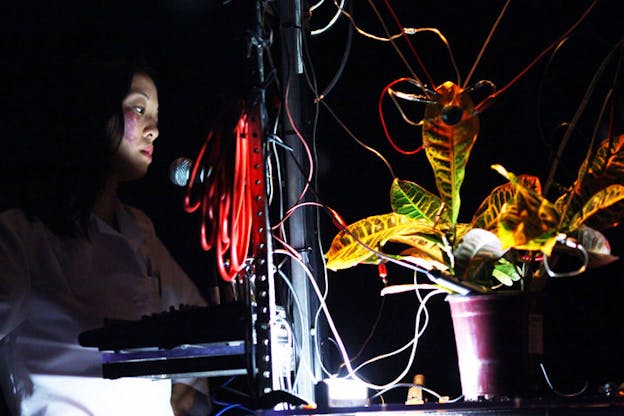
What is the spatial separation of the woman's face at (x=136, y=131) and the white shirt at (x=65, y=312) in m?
0.18

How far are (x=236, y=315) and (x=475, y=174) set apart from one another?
0.91 metres

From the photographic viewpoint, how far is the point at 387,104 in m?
2.16

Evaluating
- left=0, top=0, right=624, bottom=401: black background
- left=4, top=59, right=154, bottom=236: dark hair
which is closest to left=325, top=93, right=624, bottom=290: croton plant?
left=0, top=0, right=624, bottom=401: black background

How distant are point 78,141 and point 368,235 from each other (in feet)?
2.86

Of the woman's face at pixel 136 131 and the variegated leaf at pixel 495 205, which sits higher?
the woman's face at pixel 136 131

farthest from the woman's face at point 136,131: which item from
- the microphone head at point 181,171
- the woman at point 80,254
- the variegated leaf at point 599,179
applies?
the variegated leaf at point 599,179

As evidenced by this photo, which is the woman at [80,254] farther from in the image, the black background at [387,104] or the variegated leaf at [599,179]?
the variegated leaf at [599,179]

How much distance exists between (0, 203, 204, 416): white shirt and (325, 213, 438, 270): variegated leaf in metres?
0.60

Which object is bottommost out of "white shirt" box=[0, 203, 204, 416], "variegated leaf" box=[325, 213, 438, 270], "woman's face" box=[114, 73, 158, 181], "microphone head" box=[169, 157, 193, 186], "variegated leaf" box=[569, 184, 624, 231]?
"white shirt" box=[0, 203, 204, 416]

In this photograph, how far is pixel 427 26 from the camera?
6.95ft

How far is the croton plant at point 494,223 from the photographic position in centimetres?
134

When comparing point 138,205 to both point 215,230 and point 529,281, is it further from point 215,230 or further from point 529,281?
point 529,281

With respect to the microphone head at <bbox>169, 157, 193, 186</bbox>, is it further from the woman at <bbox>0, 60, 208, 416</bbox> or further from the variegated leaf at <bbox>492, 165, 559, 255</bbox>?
the variegated leaf at <bbox>492, 165, 559, 255</bbox>

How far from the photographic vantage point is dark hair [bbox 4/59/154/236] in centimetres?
191
